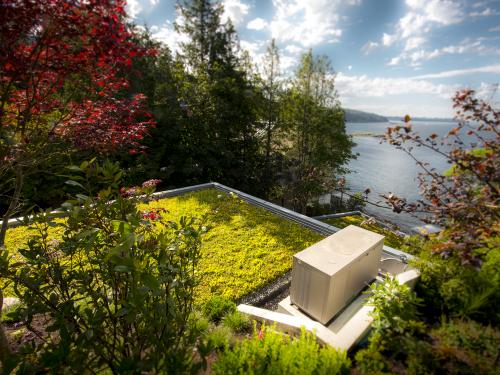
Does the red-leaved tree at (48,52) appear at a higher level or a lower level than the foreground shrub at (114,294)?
higher

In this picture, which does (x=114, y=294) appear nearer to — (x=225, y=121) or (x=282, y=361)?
(x=282, y=361)

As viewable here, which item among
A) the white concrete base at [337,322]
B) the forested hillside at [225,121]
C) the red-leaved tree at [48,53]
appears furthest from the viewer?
the forested hillside at [225,121]

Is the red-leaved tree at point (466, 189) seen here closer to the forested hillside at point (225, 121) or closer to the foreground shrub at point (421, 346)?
the foreground shrub at point (421, 346)

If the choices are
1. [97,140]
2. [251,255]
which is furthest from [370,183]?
[97,140]

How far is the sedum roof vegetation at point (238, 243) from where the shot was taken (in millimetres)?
4730

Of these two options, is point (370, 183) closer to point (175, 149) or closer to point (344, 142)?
point (344, 142)

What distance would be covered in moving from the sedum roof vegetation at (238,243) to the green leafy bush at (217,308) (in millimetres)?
326

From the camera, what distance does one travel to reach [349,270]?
11.1 ft

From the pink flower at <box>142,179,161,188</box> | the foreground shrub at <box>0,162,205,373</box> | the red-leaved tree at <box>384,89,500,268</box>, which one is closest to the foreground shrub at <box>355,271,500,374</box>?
the red-leaved tree at <box>384,89,500,268</box>

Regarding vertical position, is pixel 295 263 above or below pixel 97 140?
below

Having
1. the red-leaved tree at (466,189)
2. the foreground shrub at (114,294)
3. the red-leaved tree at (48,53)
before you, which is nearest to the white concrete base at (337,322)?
the red-leaved tree at (466,189)

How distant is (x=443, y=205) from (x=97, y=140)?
15.8 ft

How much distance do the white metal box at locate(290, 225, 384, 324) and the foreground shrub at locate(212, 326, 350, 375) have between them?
1101 millimetres

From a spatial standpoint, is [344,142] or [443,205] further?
[344,142]
